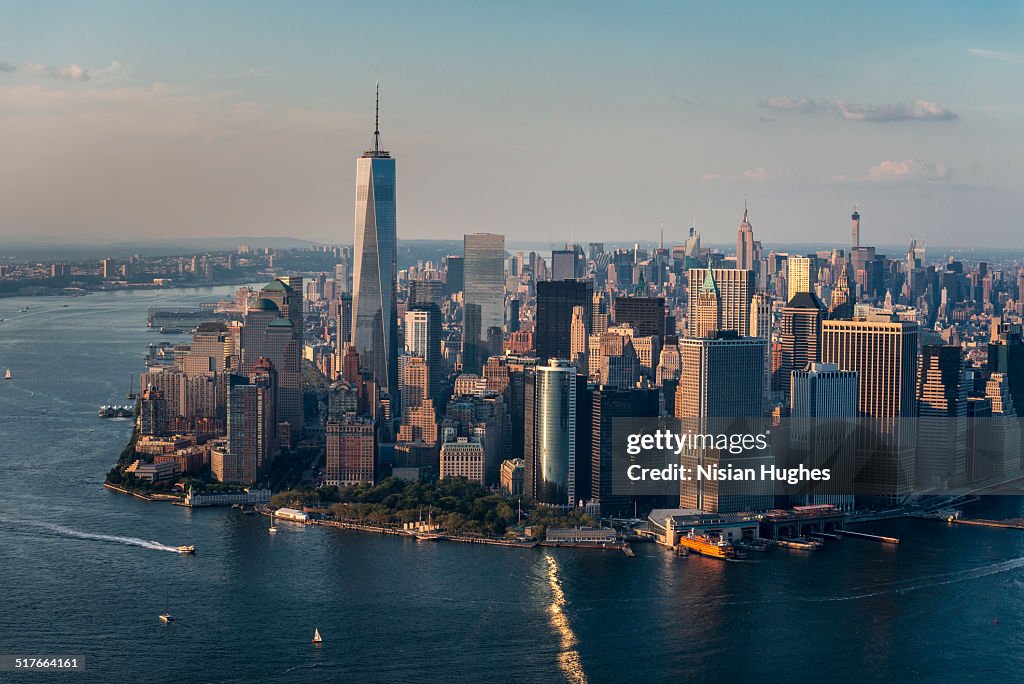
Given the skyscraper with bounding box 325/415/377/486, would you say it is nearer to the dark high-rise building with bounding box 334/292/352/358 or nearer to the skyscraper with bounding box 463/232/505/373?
the dark high-rise building with bounding box 334/292/352/358

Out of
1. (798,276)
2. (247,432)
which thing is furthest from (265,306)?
(798,276)

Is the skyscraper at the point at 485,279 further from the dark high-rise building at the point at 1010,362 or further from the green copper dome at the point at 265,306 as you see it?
the dark high-rise building at the point at 1010,362

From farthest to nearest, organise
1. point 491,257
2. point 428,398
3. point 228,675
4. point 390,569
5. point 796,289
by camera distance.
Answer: point 796,289 → point 491,257 → point 428,398 → point 390,569 → point 228,675

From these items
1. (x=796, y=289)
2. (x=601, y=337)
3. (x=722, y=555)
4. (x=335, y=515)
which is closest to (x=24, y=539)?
(x=335, y=515)

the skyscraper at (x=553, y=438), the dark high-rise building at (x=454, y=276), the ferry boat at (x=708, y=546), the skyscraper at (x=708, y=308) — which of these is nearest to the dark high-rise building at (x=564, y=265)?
the dark high-rise building at (x=454, y=276)

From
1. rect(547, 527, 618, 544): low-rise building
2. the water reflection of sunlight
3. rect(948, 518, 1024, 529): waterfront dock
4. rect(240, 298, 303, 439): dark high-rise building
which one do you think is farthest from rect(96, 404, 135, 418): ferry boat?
rect(948, 518, 1024, 529): waterfront dock

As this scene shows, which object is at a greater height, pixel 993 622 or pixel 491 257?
pixel 491 257

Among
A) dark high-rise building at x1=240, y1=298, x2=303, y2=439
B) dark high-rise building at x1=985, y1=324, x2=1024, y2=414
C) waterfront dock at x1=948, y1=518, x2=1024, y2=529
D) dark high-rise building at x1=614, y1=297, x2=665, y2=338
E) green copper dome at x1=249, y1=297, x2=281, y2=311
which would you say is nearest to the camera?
waterfront dock at x1=948, y1=518, x2=1024, y2=529

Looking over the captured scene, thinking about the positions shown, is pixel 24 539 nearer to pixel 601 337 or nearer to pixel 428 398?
pixel 428 398
